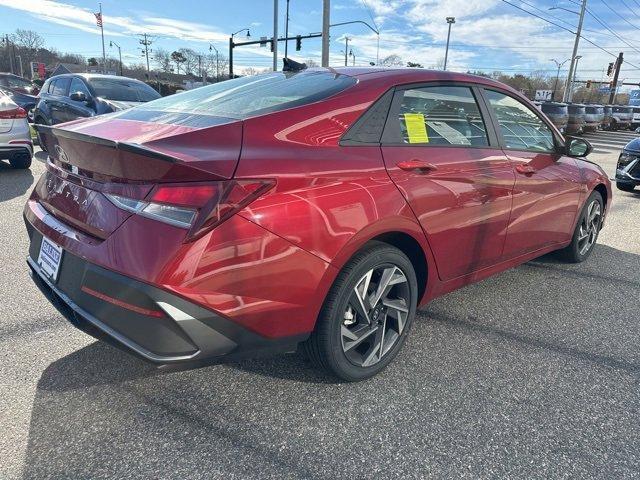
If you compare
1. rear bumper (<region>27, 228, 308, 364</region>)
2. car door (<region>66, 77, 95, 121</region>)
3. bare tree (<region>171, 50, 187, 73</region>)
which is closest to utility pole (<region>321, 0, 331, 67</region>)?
car door (<region>66, 77, 95, 121</region>)

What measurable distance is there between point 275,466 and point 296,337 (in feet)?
1.73

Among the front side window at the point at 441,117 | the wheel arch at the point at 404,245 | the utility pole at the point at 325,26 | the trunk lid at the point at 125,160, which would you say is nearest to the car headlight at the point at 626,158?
the front side window at the point at 441,117

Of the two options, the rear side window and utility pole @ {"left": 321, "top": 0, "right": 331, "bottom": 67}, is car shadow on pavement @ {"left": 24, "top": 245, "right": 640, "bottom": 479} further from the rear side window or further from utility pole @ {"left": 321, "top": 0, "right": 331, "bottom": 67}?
utility pole @ {"left": 321, "top": 0, "right": 331, "bottom": 67}

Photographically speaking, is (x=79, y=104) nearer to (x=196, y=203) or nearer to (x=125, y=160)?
(x=125, y=160)

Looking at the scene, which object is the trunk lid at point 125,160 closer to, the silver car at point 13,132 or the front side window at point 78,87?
the silver car at point 13,132

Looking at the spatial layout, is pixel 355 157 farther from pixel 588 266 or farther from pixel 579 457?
pixel 588 266

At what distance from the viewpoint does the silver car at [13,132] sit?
709 centimetres

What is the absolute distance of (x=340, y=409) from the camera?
7.54ft

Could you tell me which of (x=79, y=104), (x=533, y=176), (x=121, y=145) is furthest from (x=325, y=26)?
(x=121, y=145)

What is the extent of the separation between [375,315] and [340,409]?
1.66ft

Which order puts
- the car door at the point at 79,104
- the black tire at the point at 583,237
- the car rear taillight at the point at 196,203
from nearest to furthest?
1. the car rear taillight at the point at 196,203
2. the black tire at the point at 583,237
3. the car door at the point at 79,104

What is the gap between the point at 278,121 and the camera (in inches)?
83.0

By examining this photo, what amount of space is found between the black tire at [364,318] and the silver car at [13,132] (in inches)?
272

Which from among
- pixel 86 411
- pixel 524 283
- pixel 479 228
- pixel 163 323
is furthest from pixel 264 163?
pixel 524 283
